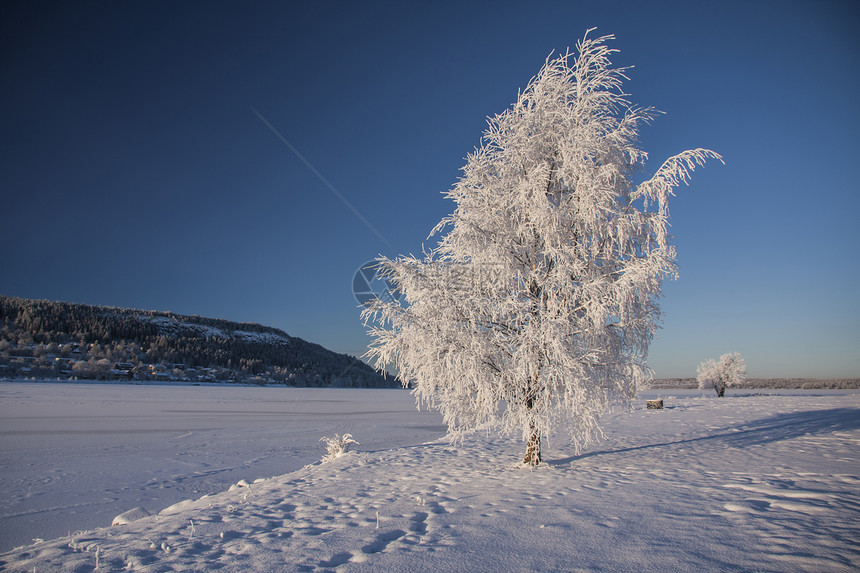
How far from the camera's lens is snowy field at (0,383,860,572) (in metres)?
3.55

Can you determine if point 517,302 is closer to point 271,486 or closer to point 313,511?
point 313,511

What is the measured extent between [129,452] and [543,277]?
11487mm

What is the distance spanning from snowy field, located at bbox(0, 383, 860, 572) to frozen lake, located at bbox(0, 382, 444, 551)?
6 centimetres

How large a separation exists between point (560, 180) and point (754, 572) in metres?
6.80

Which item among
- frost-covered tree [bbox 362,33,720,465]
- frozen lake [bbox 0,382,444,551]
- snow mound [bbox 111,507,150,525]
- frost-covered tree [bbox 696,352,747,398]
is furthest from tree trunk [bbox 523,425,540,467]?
frost-covered tree [bbox 696,352,747,398]

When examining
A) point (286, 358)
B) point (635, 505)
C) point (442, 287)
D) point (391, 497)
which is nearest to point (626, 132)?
point (442, 287)

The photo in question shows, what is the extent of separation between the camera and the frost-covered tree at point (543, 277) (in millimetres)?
7176

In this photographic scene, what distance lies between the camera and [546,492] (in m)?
5.97

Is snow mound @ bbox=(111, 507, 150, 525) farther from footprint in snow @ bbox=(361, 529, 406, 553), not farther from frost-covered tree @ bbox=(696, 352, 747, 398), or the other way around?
frost-covered tree @ bbox=(696, 352, 747, 398)

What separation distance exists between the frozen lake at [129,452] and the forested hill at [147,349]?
28.3 metres

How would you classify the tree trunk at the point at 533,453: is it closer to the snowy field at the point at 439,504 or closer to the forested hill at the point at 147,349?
the snowy field at the point at 439,504

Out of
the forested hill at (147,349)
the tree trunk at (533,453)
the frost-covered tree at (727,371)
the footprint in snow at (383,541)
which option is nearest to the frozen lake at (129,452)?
the footprint in snow at (383,541)

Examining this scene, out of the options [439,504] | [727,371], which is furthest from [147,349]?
[727,371]

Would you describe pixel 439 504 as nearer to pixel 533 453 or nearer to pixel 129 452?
pixel 533 453
